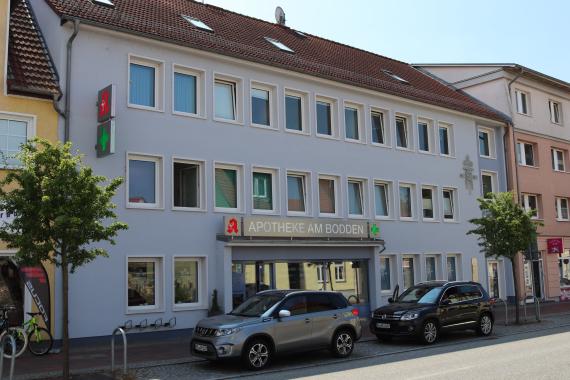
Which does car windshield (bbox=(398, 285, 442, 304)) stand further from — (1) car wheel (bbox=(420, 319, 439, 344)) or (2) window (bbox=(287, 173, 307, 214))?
(2) window (bbox=(287, 173, 307, 214))

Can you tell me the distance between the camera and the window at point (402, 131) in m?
26.2

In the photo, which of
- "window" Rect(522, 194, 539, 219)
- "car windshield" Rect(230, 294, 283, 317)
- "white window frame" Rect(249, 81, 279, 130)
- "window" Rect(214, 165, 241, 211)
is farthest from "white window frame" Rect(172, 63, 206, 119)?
"window" Rect(522, 194, 539, 219)

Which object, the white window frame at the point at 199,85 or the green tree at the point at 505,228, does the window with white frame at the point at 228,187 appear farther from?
the green tree at the point at 505,228

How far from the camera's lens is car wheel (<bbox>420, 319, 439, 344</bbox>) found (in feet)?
53.1

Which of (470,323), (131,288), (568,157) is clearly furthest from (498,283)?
(131,288)

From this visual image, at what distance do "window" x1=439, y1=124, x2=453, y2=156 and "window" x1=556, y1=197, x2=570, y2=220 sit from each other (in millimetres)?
9567

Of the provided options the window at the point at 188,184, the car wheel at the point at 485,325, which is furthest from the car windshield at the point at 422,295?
the window at the point at 188,184

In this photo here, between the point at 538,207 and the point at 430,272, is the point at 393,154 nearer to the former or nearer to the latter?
the point at 430,272

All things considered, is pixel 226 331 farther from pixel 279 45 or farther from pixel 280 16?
pixel 280 16

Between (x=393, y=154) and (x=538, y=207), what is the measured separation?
37.6 feet

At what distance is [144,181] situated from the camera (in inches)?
717

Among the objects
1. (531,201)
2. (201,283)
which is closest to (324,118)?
(201,283)

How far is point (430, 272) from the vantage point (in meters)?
26.5

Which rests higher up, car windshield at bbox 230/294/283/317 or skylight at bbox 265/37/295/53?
skylight at bbox 265/37/295/53
